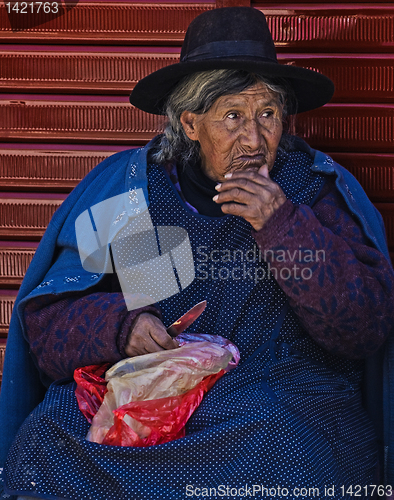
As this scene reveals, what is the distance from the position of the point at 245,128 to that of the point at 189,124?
0.33 meters

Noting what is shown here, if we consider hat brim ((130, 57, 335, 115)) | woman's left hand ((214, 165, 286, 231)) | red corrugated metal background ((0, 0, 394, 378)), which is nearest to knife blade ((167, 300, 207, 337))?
woman's left hand ((214, 165, 286, 231))

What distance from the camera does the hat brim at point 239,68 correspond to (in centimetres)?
233

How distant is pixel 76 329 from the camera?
2297 millimetres

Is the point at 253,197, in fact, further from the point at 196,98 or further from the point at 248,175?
the point at 196,98

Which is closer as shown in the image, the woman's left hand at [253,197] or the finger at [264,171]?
the woman's left hand at [253,197]

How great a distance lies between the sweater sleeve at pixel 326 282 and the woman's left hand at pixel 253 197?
0.11ft

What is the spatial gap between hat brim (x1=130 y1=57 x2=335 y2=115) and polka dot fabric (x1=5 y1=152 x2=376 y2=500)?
0.29 metres

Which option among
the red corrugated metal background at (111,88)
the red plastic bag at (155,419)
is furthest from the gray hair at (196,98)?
the red plastic bag at (155,419)

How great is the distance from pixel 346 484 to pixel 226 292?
0.82 metres

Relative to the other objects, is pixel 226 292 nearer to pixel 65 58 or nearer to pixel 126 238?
pixel 126 238

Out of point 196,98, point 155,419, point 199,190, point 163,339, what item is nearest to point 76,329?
point 163,339

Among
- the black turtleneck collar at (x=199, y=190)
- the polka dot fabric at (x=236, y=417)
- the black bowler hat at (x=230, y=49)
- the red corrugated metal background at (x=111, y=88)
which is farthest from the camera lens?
the red corrugated metal background at (x=111, y=88)

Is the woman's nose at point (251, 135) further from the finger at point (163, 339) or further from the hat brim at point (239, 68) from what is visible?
the finger at point (163, 339)

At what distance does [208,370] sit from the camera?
7.13 feet
